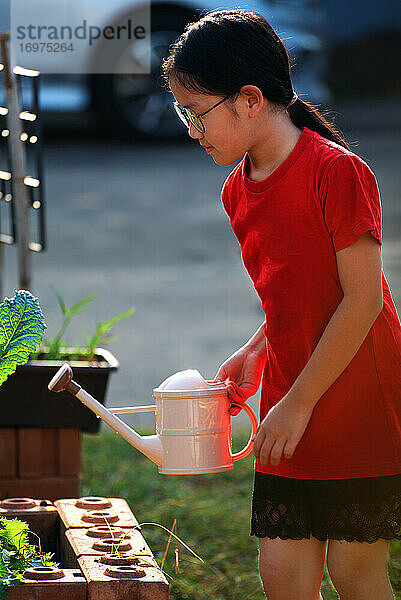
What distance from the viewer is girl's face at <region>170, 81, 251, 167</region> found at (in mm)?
1802

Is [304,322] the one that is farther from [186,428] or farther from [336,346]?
[186,428]

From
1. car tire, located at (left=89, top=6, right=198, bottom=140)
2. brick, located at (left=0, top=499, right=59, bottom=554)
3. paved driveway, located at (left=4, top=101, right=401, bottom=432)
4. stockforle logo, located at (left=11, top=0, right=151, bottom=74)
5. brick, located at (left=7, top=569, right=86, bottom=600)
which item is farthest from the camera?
car tire, located at (left=89, top=6, right=198, bottom=140)

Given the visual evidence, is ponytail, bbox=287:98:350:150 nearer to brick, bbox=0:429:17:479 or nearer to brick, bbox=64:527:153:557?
brick, bbox=64:527:153:557

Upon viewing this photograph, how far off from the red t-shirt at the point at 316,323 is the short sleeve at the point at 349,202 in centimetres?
1

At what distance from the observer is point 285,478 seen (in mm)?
1884

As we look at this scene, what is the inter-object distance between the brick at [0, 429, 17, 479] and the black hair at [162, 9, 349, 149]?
1283 mm

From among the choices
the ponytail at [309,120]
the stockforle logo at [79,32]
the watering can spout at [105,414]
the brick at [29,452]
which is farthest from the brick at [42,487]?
the stockforle logo at [79,32]

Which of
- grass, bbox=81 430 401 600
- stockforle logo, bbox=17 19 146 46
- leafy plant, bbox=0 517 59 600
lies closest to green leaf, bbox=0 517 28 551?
leafy plant, bbox=0 517 59 600

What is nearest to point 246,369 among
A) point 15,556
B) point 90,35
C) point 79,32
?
point 15,556

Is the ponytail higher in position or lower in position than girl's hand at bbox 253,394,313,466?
higher

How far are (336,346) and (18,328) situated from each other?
575mm

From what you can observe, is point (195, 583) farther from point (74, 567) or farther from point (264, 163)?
point (264, 163)

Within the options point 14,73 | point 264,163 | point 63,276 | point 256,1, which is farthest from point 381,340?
point 256,1

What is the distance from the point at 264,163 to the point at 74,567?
2.71 ft
